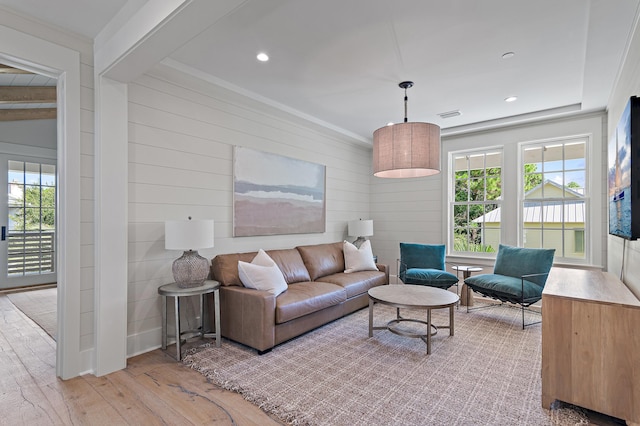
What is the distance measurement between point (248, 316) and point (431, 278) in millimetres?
2648

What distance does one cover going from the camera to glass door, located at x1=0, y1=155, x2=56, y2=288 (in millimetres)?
5543

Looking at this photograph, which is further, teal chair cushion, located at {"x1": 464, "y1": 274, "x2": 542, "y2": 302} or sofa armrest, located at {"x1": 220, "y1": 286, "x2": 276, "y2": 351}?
teal chair cushion, located at {"x1": 464, "y1": 274, "x2": 542, "y2": 302}

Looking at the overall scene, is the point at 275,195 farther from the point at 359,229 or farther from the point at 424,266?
the point at 424,266

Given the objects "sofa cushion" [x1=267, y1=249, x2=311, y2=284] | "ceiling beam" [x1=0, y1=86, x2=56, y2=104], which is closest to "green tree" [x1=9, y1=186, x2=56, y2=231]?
"ceiling beam" [x1=0, y1=86, x2=56, y2=104]

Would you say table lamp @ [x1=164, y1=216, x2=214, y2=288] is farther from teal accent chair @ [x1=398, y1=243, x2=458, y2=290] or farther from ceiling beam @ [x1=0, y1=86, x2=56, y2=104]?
ceiling beam @ [x1=0, y1=86, x2=56, y2=104]

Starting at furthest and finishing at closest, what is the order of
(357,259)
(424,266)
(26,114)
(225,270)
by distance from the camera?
(26,114)
(424,266)
(357,259)
(225,270)

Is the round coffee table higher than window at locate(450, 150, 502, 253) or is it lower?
lower

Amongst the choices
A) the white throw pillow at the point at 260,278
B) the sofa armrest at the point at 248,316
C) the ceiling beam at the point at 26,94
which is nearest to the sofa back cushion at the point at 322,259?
the white throw pillow at the point at 260,278

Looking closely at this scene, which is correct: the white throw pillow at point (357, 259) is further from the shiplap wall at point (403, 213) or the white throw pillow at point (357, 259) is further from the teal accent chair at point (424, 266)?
the shiplap wall at point (403, 213)

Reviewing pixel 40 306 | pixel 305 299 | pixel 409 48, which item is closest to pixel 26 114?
pixel 40 306

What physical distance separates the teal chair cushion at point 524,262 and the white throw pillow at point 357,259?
1744 millimetres

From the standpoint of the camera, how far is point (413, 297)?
3287 millimetres

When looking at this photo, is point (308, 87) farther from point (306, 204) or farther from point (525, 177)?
point (525, 177)

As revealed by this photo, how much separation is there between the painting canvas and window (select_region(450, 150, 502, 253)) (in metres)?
2.32
